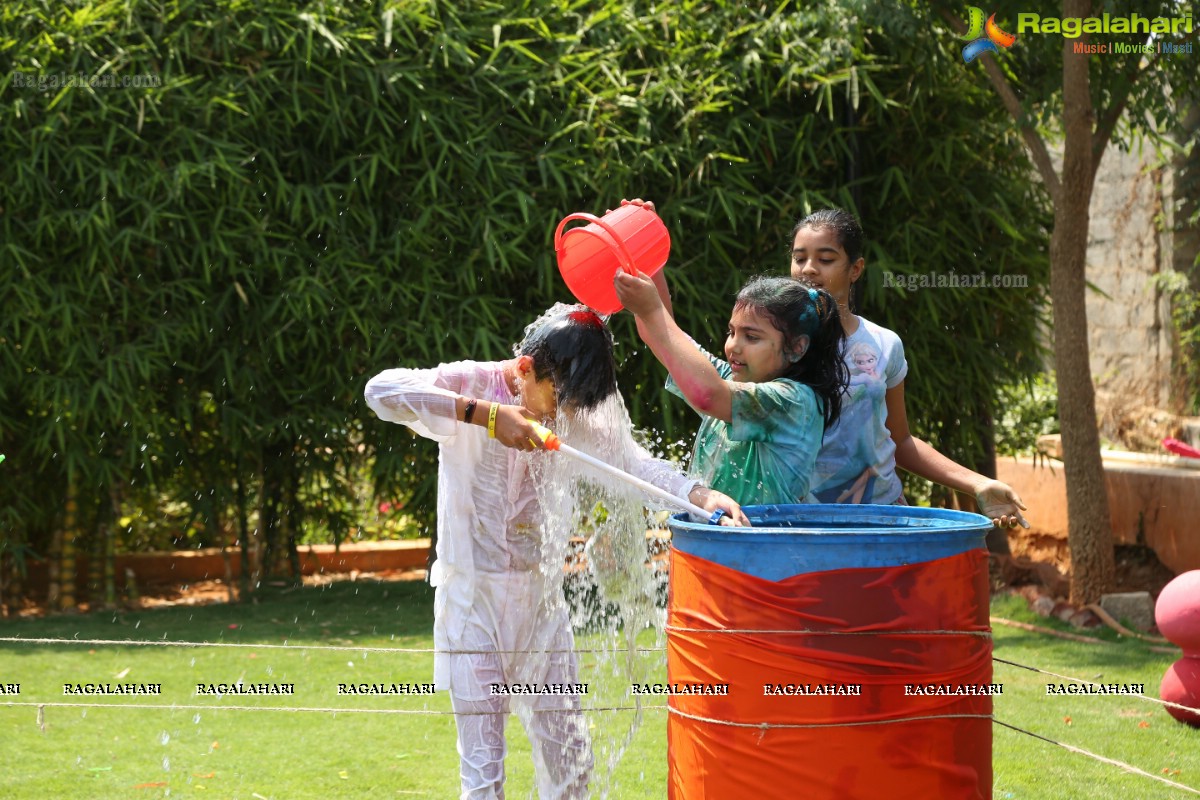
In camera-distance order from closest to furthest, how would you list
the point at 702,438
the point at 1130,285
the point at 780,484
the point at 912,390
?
the point at 780,484, the point at 702,438, the point at 912,390, the point at 1130,285

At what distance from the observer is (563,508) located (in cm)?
294

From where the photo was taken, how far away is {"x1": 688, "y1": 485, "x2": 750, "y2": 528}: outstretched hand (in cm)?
235

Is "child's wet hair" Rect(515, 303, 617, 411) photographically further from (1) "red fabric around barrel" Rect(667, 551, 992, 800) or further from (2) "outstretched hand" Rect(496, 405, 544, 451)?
(1) "red fabric around barrel" Rect(667, 551, 992, 800)

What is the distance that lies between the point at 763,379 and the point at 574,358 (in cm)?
43

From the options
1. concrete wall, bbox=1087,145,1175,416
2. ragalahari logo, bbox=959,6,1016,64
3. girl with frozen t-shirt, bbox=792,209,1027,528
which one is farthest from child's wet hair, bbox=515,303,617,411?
concrete wall, bbox=1087,145,1175,416

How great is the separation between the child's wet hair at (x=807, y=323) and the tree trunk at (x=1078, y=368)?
3.42m

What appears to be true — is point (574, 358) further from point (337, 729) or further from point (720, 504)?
point (337, 729)

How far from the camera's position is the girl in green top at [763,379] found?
7.70 ft

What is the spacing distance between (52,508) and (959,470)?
184 inches

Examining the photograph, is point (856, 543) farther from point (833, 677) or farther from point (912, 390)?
point (912, 390)

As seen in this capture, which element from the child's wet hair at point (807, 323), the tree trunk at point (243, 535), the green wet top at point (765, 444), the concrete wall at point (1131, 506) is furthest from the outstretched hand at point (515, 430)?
the concrete wall at point (1131, 506)

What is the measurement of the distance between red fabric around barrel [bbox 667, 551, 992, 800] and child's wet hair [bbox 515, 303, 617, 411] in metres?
0.66

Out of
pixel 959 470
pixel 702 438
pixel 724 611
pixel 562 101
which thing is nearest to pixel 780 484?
pixel 702 438

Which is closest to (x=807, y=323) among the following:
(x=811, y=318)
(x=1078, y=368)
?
(x=811, y=318)
